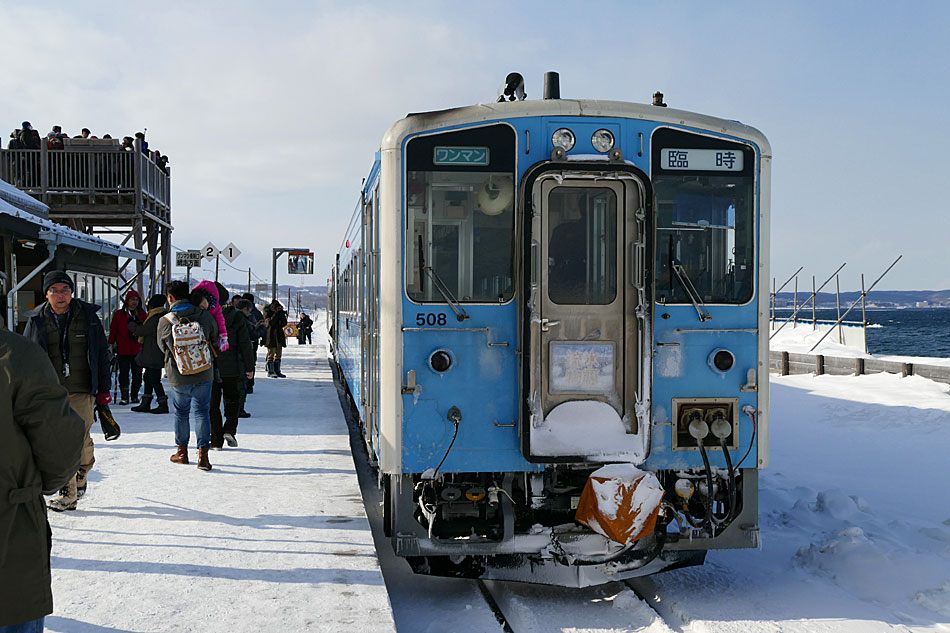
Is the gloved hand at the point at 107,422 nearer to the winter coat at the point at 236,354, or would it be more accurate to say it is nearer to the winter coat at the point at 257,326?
the winter coat at the point at 236,354

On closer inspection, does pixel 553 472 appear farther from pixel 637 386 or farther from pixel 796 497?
pixel 796 497

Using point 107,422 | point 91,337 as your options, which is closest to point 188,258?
point 107,422

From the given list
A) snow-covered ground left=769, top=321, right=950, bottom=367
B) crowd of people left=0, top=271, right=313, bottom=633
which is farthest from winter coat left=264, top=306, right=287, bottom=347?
snow-covered ground left=769, top=321, right=950, bottom=367

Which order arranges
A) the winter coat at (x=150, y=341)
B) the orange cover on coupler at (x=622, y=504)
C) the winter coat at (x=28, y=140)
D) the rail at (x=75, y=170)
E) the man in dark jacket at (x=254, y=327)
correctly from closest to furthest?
the orange cover on coupler at (x=622, y=504), the winter coat at (x=150, y=341), the man in dark jacket at (x=254, y=327), the rail at (x=75, y=170), the winter coat at (x=28, y=140)

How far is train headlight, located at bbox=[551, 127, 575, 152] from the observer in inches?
207

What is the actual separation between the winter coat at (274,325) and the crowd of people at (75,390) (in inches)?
60.9

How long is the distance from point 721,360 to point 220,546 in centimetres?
352

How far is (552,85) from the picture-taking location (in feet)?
19.0

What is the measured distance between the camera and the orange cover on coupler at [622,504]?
16.2 ft

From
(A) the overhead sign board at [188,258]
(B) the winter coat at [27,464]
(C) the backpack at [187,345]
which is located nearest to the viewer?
(B) the winter coat at [27,464]

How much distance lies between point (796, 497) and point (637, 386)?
388 centimetres

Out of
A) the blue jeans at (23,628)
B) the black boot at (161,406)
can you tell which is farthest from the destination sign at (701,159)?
the black boot at (161,406)

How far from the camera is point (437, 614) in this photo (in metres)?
5.27

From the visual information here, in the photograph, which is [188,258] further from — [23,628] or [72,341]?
[23,628]
